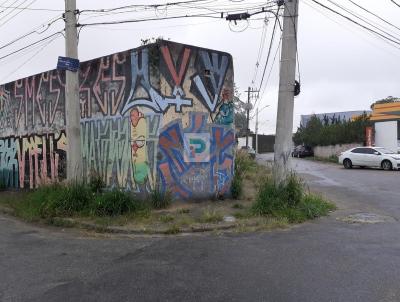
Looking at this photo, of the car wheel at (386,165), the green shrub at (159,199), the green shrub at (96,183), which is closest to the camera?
the green shrub at (159,199)

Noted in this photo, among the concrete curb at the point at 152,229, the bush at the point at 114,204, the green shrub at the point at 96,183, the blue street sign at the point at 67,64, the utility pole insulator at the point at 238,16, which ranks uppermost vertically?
the utility pole insulator at the point at 238,16

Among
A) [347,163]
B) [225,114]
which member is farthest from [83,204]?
[347,163]

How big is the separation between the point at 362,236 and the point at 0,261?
6.11 metres

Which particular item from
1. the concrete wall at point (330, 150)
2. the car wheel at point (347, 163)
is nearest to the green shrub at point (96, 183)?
the car wheel at point (347, 163)

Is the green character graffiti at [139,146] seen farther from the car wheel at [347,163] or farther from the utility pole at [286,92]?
the car wheel at [347,163]

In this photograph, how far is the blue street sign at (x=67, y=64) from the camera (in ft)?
35.4

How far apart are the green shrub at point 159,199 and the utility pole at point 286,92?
264 cm

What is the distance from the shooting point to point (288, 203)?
1105 cm

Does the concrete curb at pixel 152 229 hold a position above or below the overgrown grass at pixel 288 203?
below

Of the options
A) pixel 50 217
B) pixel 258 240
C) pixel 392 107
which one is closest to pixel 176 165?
pixel 50 217

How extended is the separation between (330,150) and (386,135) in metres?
7.66

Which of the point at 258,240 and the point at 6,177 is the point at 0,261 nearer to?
the point at 258,240

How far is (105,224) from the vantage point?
31.6 feet

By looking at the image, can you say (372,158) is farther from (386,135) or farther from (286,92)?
(286,92)
